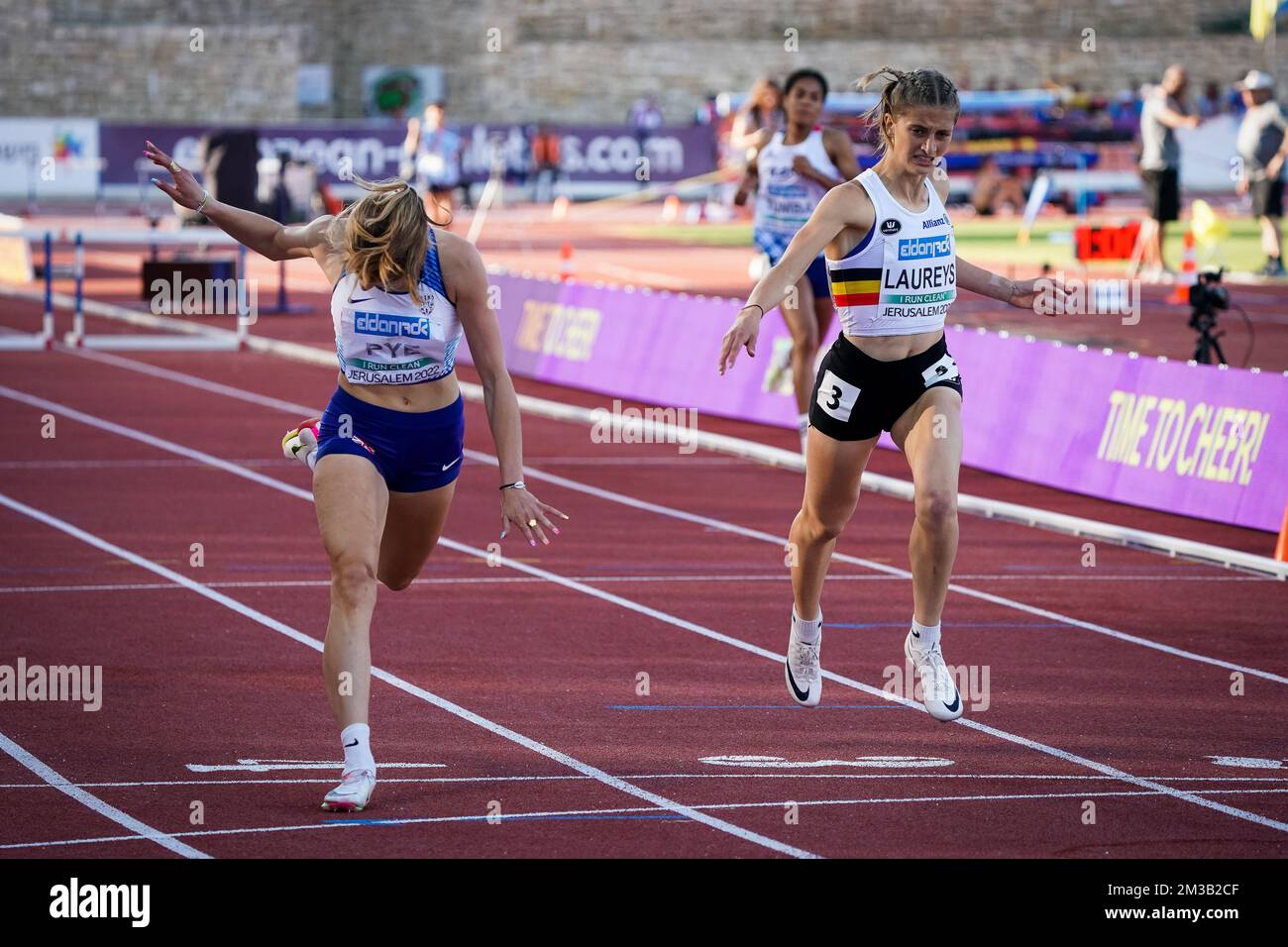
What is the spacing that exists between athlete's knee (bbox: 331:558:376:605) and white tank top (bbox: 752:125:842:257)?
8072mm

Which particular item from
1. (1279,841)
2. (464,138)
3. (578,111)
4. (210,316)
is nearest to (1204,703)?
(1279,841)

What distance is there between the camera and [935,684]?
314 inches

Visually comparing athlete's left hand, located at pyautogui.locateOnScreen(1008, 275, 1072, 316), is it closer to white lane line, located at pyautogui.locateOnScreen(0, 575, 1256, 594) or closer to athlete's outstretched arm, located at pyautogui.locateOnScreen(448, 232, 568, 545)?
athlete's outstretched arm, located at pyautogui.locateOnScreen(448, 232, 568, 545)

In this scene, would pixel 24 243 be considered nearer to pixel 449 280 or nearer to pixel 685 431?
pixel 685 431

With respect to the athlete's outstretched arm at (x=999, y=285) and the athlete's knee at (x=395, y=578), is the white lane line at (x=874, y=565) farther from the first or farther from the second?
the athlete's knee at (x=395, y=578)

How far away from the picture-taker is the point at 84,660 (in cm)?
930

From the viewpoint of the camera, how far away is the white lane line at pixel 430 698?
266 inches

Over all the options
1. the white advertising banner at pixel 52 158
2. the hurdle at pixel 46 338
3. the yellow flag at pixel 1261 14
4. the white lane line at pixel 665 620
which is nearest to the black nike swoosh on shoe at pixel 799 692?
the white lane line at pixel 665 620

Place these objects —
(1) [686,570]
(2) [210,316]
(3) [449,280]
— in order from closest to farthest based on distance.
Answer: (3) [449,280]
(1) [686,570]
(2) [210,316]

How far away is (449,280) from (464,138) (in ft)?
130

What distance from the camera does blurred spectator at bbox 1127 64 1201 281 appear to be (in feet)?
86.5

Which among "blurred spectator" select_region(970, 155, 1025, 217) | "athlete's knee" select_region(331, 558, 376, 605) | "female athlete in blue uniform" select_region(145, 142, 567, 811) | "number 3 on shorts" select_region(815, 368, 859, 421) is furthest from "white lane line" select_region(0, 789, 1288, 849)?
"blurred spectator" select_region(970, 155, 1025, 217)

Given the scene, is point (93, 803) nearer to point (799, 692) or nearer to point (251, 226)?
point (251, 226)
